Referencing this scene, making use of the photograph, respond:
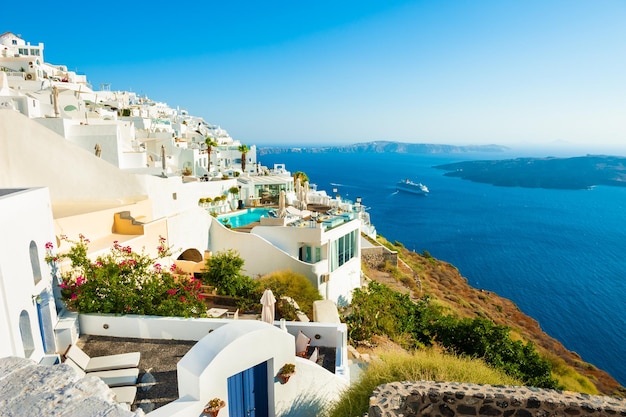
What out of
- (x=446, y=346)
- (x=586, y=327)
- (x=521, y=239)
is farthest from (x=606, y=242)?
(x=446, y=346)

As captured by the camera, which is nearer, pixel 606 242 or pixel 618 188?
pixel 606 242

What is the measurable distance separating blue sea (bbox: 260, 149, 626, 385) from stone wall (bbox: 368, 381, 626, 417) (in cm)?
3202

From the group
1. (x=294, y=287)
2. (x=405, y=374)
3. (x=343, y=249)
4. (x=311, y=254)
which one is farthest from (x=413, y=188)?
(x=405, y=374)

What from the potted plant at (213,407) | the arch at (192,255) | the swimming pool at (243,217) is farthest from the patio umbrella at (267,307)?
the swimming pool at (243,217)

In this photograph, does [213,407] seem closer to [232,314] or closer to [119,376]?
[119,376]

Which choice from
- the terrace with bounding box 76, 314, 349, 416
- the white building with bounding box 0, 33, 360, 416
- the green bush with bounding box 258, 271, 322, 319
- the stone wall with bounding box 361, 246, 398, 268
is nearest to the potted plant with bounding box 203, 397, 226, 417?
the white building with bounding box 0, 33, 360, 416

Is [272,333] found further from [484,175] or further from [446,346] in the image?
[484,175]

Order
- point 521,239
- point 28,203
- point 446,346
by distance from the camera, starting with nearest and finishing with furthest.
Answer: point 28,203 < point 446,346 < point 521,239

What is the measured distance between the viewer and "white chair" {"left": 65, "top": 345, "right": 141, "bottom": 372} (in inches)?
289

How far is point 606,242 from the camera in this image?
2852 inches

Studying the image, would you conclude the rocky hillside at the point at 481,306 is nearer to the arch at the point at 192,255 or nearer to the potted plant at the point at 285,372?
the arch at the point at 192,255

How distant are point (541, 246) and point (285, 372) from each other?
240ft

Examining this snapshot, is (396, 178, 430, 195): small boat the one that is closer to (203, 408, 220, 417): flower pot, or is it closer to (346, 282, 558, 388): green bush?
(346, 282, 558, 388): green bush

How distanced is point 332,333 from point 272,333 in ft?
9.88
